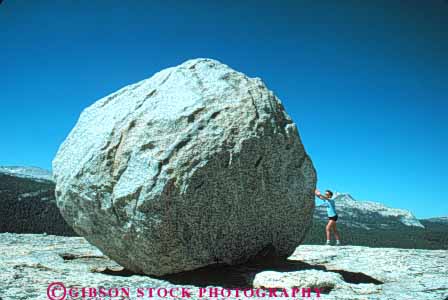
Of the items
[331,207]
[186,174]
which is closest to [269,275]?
[186,174]

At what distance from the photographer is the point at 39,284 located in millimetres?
6395

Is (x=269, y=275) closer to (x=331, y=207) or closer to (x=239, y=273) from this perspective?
(x=239, y=273)

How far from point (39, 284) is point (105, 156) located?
2252 mm

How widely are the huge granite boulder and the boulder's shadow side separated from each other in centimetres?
23

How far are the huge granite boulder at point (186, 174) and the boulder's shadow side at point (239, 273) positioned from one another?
23cm

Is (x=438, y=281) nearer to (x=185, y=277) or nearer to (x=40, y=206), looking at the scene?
(x=185, y=277)

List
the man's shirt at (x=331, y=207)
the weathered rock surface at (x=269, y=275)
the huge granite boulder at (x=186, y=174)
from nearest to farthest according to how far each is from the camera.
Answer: the weathered rock surface at (x=269, y=275) → the huge granite boulder at (x=186, y=174) → the man's shirt at (x=331, y=207)

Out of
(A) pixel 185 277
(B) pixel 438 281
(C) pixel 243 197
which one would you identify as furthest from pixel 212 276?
(B) pixel 438 281

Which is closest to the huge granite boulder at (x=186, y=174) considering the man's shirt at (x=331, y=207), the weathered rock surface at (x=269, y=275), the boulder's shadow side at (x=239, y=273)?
the boulder's shadow side at (x=239, y=273)

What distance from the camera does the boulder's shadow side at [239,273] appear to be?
708 centimetres

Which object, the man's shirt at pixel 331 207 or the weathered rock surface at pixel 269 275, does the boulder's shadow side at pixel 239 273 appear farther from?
the man's shirt at pixel 331 207

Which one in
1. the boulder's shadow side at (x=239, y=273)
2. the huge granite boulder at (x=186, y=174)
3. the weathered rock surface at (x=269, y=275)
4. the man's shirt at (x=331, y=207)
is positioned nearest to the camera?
the weathered rock surface at (x=269, y=275)

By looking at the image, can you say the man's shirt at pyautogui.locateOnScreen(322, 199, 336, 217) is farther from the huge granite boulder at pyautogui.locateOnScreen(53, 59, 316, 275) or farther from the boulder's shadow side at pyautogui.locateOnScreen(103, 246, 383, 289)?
the huge granite boulder at pyautogui.locateOnScreen(53, 59, 316, 275)

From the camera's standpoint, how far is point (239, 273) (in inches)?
296
